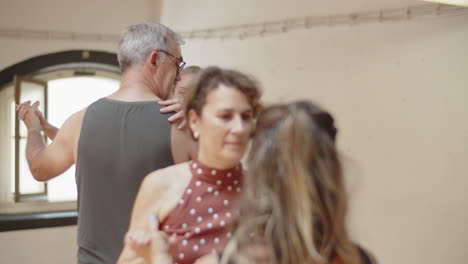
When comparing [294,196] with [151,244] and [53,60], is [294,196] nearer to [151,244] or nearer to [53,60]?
[151,244]

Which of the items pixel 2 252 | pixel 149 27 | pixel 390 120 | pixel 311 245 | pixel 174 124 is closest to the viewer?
pixel 311 245

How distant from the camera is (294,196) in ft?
2.28

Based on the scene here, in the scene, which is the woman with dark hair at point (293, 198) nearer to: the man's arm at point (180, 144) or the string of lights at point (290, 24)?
the man's arm at point (180, 144)

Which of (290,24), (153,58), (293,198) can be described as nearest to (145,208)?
(293,198)

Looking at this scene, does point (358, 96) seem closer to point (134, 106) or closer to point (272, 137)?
point (134, 106)

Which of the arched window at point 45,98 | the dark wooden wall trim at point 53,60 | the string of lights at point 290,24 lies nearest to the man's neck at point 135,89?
the string of lights at point 290,24

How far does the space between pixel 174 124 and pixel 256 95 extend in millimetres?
370

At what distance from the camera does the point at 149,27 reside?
1191 millimetres

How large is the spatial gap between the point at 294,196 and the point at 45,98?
148 inches

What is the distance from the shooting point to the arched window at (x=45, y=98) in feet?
12.4

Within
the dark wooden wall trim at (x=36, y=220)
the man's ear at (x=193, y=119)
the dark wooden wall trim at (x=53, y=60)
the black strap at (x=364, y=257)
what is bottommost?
the dark wooden wall trim at (x=36, y=220)

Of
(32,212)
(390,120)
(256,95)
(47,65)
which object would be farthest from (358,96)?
(32,212)

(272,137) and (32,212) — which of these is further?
(32,212)

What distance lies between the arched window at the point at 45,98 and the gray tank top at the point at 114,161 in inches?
110
